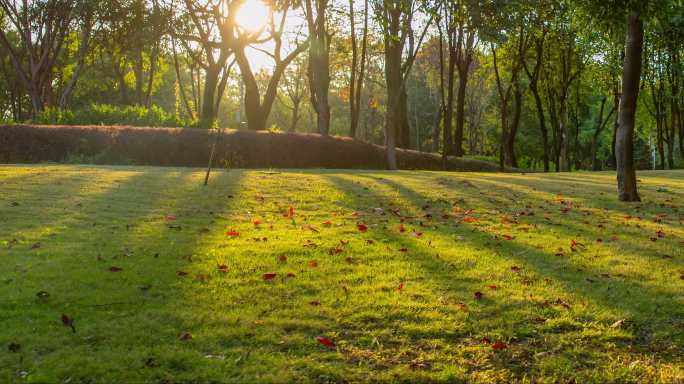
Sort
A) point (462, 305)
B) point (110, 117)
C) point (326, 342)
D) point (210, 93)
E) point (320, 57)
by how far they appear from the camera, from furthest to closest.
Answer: point (210, 93) → point (320, 57) → point (110, 117) → point (462, 305) → point (326, 342)

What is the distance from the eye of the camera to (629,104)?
12773 mm

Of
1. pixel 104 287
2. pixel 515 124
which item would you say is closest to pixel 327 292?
pixel 104 287

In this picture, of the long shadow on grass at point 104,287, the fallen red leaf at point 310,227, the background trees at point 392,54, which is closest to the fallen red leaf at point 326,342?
the long shadow on grass at point 104,287

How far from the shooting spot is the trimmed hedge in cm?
1941

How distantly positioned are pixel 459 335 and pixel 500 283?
1.65 metres

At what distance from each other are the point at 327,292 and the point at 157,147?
15.8 metres

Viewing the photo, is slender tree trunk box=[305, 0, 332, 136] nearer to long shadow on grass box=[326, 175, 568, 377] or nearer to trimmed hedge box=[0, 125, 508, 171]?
trimmed hedge box=[0, 125, 508, 171]

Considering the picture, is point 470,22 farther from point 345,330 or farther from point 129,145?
point 345,330

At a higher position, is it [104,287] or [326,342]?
[104,287]

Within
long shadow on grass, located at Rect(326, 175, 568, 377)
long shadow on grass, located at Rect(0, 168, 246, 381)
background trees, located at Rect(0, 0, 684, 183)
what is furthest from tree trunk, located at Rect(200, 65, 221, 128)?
long shadow on grass, located at Rect(326, 175, 568, 377)

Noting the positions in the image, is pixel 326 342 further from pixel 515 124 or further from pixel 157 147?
pixel 515 124

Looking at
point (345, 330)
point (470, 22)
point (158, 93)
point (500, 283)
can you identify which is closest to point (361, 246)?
point (500, 283)

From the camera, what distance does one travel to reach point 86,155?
19.8m

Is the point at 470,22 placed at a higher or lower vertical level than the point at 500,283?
higher
